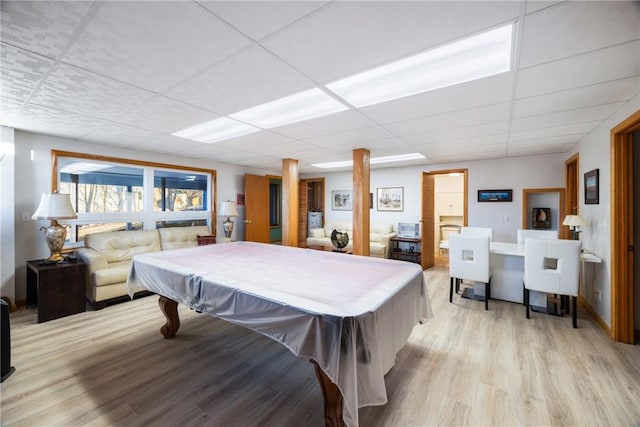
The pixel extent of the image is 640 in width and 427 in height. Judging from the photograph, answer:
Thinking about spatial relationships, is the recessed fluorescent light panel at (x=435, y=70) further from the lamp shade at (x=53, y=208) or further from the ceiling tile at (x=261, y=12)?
the lamp shade at (x=53, y=208)

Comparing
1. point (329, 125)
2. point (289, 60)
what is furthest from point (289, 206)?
point (289, 60)

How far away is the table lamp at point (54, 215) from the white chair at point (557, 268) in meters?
5.81

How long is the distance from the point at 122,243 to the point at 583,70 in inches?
229

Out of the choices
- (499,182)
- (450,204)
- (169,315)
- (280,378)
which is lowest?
(280,378)

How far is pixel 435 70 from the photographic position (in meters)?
1.92

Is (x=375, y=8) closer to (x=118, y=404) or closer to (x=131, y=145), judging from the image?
(x=118, y=404)

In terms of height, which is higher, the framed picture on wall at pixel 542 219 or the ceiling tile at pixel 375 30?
the ceiling tile at pixel 375 30

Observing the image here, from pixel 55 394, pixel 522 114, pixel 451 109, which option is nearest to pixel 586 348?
pixel 522 114

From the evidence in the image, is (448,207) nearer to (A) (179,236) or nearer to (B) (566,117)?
(B) (566,117)

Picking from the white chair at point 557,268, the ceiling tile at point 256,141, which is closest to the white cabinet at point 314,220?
the ceiling tile at point 256,141

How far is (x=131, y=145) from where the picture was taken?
427 cm

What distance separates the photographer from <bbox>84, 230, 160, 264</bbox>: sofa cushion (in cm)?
397

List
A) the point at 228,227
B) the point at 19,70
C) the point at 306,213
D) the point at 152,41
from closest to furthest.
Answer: the point at 152,41, the point at 19,70, the point at 228,227, the point at 306,213

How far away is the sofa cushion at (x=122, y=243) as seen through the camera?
3.97m
